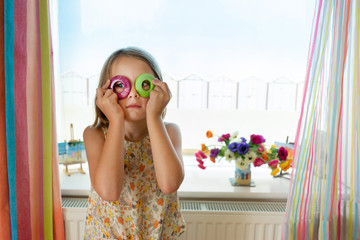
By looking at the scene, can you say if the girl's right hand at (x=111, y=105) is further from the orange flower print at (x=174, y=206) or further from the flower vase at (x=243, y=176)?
the flower vase at (x=243, y=176)

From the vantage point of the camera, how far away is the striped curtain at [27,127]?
3.02ft

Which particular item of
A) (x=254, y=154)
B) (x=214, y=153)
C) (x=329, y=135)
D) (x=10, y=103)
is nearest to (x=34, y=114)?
(x=10, y=103)

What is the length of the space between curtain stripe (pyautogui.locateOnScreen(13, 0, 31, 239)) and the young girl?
9.5 inches

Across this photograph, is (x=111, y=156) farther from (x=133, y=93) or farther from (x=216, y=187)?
(x=216, y=187)

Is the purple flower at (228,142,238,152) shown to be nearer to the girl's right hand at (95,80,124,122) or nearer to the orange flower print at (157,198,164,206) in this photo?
the orange flower print at (157,198,164,206)

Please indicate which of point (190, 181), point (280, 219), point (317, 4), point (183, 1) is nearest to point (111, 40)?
point (183, 1)

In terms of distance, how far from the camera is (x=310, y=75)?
108cm

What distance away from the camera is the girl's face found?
835 mm

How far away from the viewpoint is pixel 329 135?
1077 mm

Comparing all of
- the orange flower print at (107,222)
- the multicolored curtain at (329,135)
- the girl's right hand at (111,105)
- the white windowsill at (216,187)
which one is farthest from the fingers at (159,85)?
the white windowsill at (216,187)

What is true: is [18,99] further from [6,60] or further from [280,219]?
[280,219]

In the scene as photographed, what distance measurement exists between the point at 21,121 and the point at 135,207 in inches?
18.5

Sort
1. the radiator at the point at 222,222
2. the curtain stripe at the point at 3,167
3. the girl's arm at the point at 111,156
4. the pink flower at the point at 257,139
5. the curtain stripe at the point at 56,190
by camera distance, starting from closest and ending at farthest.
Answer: the girl's arm at the point at 111,156 → the curtain stripe at the point at 3,167 → the curtain stripe at the point at 56,190 → the radiator at the point at 222,222 → the pink flower at the point at 257,139

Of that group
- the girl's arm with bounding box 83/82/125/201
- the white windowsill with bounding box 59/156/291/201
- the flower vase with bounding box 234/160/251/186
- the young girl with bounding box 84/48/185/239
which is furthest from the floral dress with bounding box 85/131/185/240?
the flower vase with bounding box 234/160/251/186
